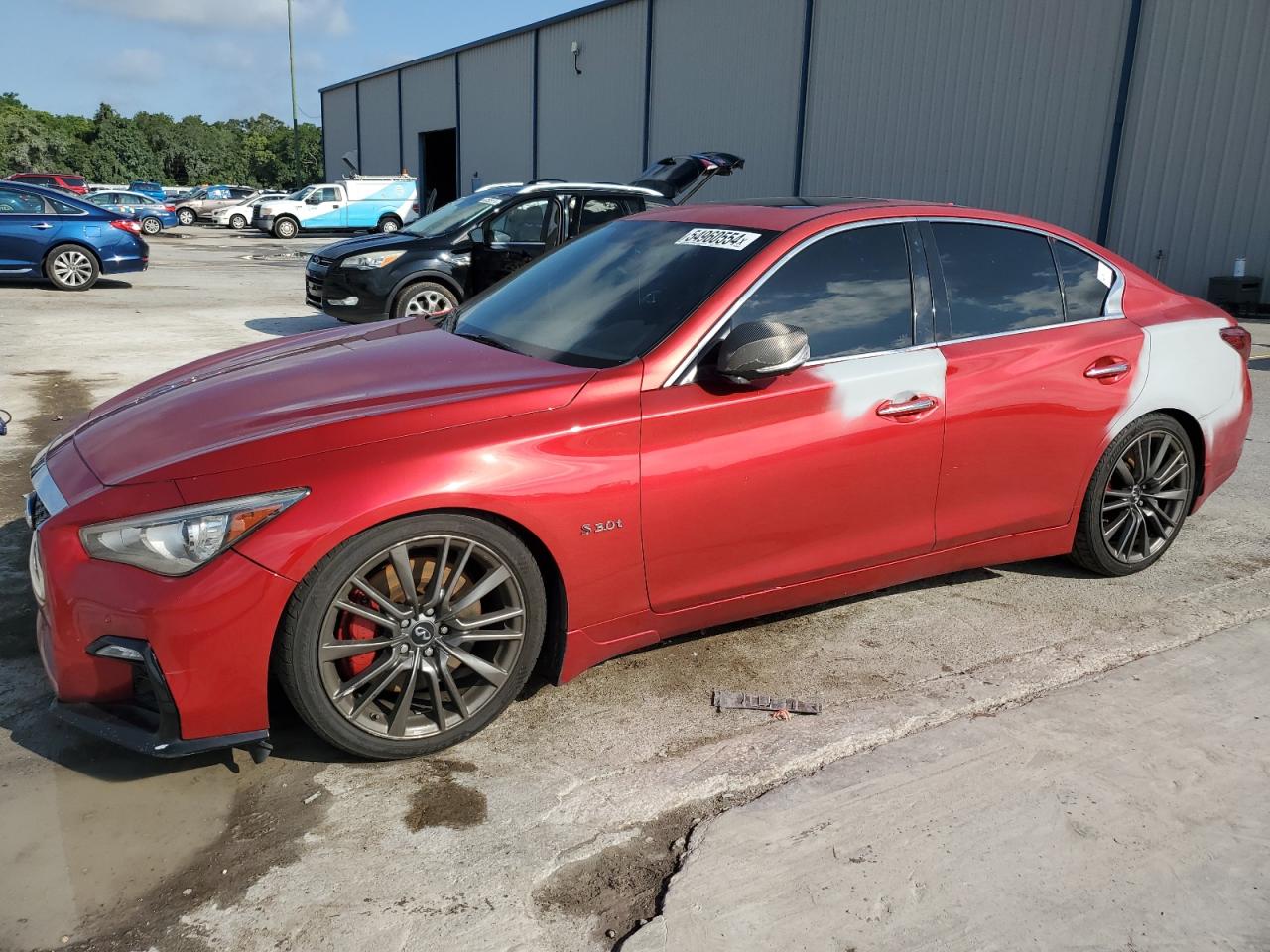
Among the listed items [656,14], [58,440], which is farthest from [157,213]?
[58,440]

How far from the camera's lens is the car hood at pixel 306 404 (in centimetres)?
281

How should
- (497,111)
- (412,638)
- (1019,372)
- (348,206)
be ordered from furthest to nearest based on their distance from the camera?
1. (348,206)
2. (497,111)
3. (1019,372)
4. (412,638)

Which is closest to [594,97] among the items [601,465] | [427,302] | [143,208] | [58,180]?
[143,208]

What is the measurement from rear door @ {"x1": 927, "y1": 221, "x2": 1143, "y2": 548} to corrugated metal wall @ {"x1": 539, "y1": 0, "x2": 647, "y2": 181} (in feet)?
73.5

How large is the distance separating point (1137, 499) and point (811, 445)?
1.84m

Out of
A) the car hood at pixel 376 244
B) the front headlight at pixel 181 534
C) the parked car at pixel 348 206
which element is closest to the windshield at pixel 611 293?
the front headlight at pixel 181 534

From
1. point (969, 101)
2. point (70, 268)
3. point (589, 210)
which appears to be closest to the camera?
point (589, 210)

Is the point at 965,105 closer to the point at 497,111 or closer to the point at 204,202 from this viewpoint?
the point at 497,111

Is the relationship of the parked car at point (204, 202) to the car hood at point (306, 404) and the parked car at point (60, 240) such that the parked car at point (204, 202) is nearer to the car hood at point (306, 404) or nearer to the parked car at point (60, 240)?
the parked car at point (60, 240)

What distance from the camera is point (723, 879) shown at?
8.14 feet

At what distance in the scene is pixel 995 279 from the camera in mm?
3906

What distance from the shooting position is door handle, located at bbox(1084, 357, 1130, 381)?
13.0ft

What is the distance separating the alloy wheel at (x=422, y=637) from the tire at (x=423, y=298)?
24.4 ft

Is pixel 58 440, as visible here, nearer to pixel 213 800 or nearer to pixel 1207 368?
pixel 213 800
